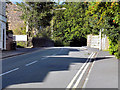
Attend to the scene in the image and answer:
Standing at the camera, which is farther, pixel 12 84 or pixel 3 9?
pixel 3 9

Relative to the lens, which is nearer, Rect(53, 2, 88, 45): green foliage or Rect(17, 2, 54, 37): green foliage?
Rect(17, 2, 54, 37): green foliage

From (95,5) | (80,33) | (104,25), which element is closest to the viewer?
(95,5)

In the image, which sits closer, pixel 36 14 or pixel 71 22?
pixel 36 14

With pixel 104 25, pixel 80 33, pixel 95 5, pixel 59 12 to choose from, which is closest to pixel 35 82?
pixel 95 5

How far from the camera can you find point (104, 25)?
61.2ft

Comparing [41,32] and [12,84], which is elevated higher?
[41,32]

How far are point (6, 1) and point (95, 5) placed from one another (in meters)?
19.0

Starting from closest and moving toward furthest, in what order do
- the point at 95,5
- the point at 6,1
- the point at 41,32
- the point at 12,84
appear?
the point at 12,84 < the point at 95,5 < the point at 6,1 < the point at 41,32

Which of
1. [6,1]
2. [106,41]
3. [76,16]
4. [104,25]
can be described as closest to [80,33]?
[76,16]

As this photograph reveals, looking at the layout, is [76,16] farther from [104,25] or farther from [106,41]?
[104,25]

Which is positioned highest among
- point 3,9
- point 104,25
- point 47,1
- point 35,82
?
point 47,1

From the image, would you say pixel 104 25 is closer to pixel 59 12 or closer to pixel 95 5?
pixel 95 5

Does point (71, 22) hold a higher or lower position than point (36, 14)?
lower

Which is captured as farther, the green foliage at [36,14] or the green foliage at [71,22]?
the green foliage at [71,22]
